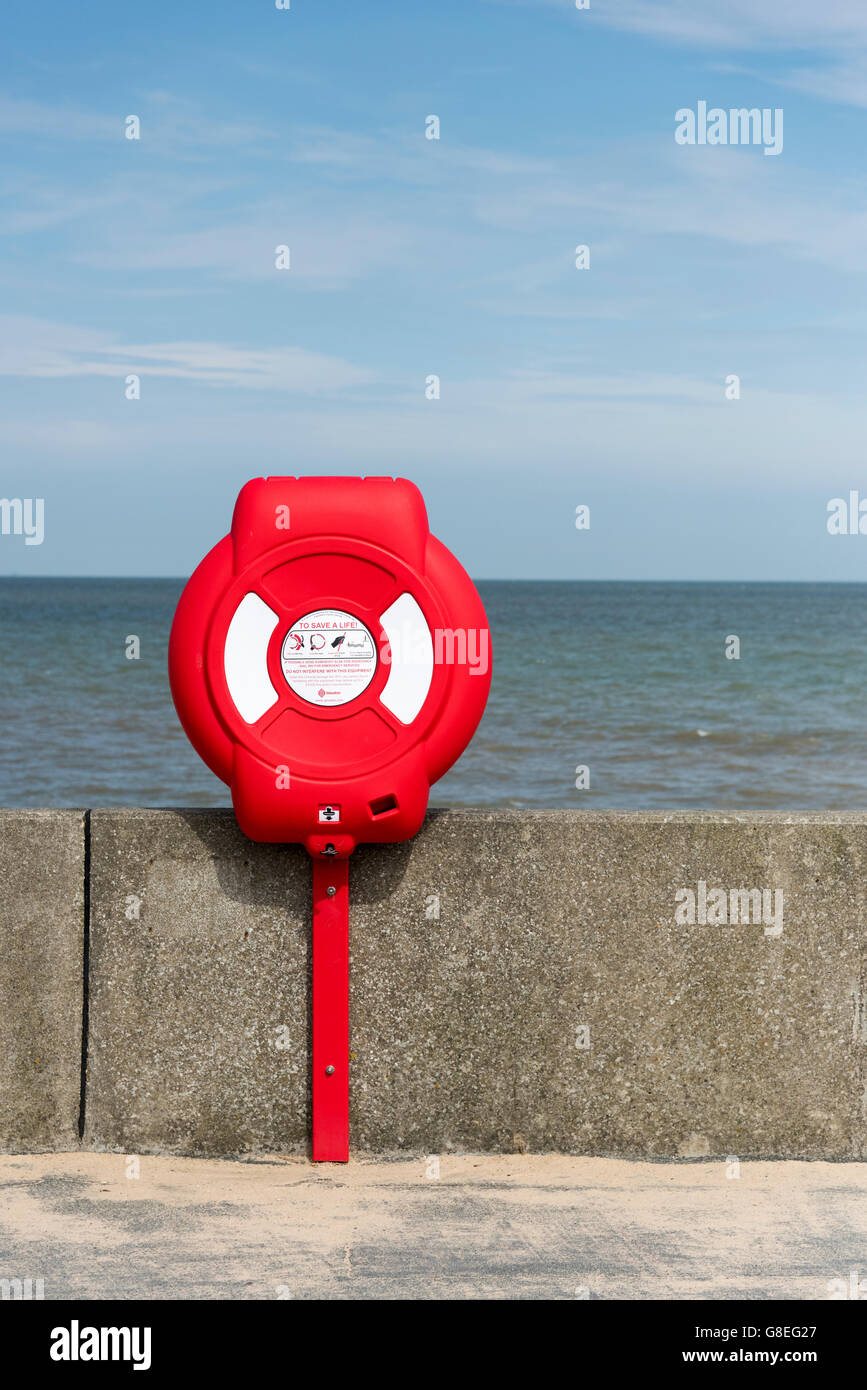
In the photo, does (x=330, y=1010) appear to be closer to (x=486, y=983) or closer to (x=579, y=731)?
(x=486, y=983)

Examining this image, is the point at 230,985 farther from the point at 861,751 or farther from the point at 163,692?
the point at 163,692

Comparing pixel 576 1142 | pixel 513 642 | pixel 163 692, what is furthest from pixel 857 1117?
pixel 513 642

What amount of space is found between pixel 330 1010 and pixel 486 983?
0.38 meters

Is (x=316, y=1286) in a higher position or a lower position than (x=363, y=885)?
lower

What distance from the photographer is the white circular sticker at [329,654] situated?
3094 millimetres

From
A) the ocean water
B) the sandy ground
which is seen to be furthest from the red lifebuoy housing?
the ocean water

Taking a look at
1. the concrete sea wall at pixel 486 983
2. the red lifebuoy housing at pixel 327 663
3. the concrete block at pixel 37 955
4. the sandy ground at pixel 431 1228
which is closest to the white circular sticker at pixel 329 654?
the red lifebuoy housing at pixel 327 663

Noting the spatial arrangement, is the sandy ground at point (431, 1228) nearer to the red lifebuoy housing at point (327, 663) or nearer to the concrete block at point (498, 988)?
the concrete block at point (498, 988)

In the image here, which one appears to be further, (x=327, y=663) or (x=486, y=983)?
(x=486, y=983)

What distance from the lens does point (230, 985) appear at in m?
3.26

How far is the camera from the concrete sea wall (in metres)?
3.25

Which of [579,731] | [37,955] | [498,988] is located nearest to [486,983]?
[498,988]

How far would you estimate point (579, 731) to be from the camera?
53.2 feet

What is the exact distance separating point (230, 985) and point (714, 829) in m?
1.23
